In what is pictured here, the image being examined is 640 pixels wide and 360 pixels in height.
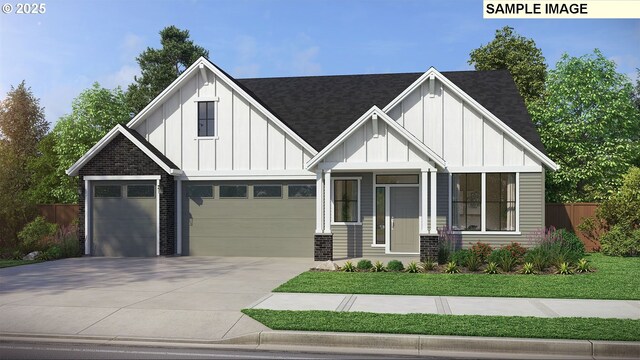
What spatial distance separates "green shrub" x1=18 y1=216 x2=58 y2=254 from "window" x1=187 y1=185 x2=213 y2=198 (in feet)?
17.5

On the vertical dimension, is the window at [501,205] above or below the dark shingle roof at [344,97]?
below

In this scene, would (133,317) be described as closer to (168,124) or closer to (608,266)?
(168,124)

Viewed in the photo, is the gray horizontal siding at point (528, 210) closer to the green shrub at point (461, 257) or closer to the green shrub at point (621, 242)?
the green shrub at point (461, 257)

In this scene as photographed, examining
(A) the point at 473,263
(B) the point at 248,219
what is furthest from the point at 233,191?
(A) the point at 473,263

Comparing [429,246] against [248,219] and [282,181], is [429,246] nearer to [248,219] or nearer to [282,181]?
[282,181]

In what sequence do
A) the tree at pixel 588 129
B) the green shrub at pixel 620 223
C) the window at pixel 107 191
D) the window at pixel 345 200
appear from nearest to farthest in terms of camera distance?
the window at pixel 345 200, the window at pixel 107 191, the green shrub at pixel 620 223, the tree at pixel 588 129

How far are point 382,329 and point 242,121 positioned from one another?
13320 mm

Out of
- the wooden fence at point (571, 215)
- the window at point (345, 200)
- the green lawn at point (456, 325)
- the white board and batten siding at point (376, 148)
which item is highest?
the white board and batten siding at point (376, 148)

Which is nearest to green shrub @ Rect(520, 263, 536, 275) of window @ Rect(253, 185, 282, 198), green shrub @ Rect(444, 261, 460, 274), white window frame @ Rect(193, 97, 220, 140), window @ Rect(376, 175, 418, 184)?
green shrub @ Rect(444, 261, 460, 274)

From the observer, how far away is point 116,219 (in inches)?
832

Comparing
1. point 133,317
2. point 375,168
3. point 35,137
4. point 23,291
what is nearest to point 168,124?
point 375,168

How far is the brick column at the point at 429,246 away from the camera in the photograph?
18.1m

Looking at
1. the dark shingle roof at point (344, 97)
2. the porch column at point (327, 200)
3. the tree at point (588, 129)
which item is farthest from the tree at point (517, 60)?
the porch column at point (327, 200)

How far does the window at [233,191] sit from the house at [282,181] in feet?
0.15
